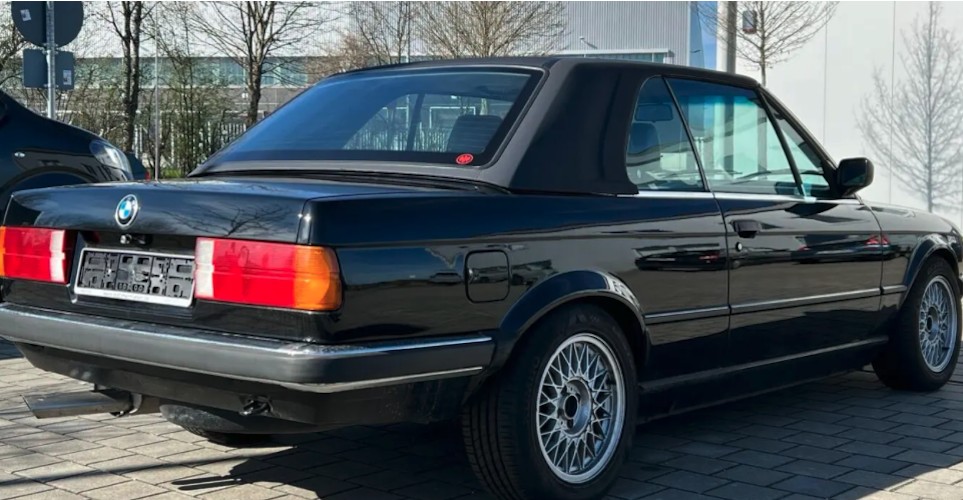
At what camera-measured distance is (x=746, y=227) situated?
4.66 m

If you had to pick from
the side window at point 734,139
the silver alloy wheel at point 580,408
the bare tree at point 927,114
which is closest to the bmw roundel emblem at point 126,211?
the silver alloy wheel at point 580,408

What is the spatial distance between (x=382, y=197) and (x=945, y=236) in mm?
4031

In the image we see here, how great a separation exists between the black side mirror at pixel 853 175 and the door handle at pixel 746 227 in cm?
96

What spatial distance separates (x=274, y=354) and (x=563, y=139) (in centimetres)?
141

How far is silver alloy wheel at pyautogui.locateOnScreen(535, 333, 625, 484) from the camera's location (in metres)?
3.85

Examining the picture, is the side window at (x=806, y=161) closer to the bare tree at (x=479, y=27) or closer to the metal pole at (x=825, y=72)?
the metal pole at (x=825, y=72)

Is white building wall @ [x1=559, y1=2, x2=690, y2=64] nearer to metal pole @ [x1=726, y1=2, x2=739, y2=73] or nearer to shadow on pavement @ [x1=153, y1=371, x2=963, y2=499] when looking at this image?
metal pole @ [x1=726, y1=2, x2=739, y2=73]

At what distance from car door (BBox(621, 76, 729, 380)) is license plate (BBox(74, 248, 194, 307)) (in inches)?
60.6

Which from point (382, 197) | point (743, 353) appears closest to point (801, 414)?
point (743, 353)

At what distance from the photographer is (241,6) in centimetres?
2927

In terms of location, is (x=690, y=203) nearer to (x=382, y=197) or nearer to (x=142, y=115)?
(x=382, y=197)

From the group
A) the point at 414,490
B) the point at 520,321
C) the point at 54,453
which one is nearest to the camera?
the point at 520,321

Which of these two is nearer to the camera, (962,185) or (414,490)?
(414,490)

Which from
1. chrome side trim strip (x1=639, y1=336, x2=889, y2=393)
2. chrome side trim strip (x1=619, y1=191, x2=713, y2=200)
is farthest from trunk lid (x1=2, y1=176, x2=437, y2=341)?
chrome side trim strip (x1=639, y1=336, x2=889, y2=393)
